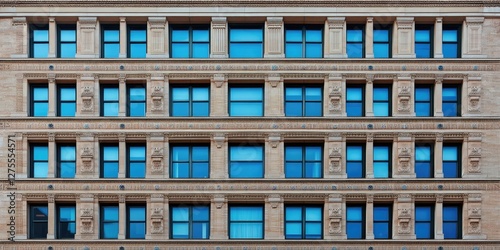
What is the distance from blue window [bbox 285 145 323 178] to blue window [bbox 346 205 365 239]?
191 cm

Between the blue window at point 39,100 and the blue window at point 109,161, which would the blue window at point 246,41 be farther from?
the blue window at point 39,100

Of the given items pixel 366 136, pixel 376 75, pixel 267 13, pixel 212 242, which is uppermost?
pixel 267 13

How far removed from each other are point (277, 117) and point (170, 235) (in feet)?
20.9

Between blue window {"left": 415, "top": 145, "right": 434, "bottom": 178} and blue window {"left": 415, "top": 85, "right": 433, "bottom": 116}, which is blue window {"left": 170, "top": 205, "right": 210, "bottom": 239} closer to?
blue window {"left": 415, "top": 145, "right": 434, "bottom": 178}

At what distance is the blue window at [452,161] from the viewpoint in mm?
24406

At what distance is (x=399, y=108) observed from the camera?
79.4ft

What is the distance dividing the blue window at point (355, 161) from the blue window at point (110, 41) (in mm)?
10285

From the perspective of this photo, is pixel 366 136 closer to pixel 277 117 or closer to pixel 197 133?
pixel 277 117

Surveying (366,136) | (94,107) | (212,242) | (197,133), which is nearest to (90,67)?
(94,107)

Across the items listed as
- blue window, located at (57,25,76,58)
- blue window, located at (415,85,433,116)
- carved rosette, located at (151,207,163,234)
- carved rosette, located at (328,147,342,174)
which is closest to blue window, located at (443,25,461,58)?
blue window, located at (415,85,433,116)

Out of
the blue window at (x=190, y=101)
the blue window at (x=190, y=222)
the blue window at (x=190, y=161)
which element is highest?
the blue window at (x=190, y=101)

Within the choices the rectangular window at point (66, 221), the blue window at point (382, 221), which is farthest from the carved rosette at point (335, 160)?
the rectangular window at point (66, 221)

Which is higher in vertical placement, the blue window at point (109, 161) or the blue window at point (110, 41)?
the blue window at point (110, 41)

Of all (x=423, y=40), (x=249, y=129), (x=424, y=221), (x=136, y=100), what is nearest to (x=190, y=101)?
(x=136, y=100)
